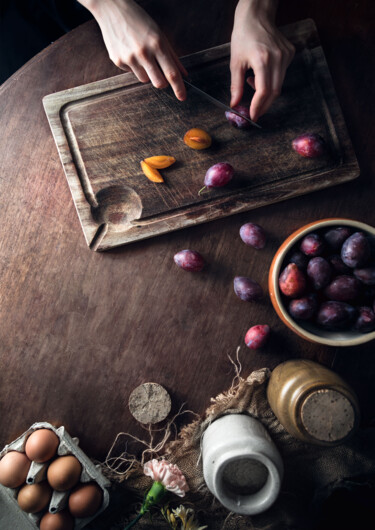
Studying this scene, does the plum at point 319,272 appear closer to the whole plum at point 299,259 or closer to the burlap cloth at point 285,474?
the whole plum at point 299,259

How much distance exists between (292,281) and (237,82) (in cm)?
49

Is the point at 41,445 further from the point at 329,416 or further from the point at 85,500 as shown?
the point at 329,416

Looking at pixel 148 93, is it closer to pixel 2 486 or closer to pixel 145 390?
pixel 145 390

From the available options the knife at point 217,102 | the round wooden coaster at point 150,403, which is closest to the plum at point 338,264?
the knife at point 217,102

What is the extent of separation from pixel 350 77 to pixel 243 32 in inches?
11.8

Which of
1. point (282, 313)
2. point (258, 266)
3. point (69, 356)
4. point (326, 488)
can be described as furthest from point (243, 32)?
point (326, 488)

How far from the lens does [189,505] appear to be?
3.03 ft

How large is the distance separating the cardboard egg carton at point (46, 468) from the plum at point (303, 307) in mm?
583

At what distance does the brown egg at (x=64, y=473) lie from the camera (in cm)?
84

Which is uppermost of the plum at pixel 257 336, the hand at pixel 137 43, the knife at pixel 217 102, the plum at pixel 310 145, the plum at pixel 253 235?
the hand at pixel 137 43

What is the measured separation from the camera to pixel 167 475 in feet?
2.77

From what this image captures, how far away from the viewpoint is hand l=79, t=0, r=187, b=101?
875 millimetres

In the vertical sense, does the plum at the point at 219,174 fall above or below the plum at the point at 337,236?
above

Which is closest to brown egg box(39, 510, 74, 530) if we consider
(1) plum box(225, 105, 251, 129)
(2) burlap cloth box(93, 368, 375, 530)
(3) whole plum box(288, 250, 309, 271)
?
(2) burlap cloth box(93, 368, 375, 530)
